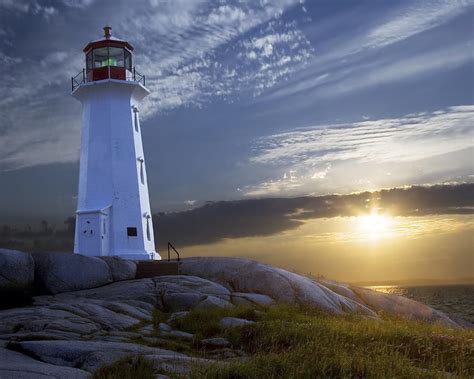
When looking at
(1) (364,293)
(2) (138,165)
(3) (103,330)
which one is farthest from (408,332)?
(2) (138,165)

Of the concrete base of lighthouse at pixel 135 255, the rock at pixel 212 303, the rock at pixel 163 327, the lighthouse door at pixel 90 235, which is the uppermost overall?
the lighthouse door at pixel 90 235

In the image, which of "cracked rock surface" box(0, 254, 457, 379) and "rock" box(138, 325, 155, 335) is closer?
"cracked rock surface" box(0, 254, 457, 379)

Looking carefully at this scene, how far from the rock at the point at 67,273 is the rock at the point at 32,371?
13.8m

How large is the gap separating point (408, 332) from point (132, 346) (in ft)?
22.8

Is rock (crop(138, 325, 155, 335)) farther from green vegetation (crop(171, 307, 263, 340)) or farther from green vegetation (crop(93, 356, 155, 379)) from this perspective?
green vegetation (crop(93, 356, 155, 379))

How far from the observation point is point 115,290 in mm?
21156

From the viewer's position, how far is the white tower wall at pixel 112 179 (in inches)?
1278

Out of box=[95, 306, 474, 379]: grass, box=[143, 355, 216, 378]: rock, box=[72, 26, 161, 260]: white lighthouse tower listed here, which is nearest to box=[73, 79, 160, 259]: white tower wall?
box=[72, 26, 161, 260]: white lighthouse tower

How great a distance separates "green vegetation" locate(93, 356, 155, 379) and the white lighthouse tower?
78.8 feet

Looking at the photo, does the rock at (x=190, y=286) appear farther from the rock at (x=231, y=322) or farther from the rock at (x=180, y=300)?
the rock at (x=231, y=322)

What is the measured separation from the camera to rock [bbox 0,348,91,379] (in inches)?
323

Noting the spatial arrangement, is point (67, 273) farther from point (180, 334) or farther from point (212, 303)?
point (180, 334)

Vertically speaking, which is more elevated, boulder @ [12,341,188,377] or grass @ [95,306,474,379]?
boulder @ [12,341,188,377]

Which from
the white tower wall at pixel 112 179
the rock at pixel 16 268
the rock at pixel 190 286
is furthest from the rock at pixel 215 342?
the white tower wall at pixel 112 179
